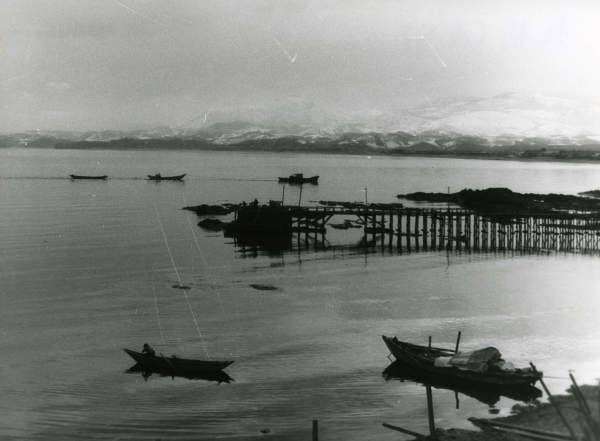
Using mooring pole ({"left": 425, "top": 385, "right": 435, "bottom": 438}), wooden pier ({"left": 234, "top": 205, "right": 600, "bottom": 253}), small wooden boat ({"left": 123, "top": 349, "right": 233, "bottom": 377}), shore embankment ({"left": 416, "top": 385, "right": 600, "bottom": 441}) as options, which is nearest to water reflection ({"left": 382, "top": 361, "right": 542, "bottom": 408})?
mooring pole ({"left": 425, "top": 385, "right": 435, "bottom": 438})

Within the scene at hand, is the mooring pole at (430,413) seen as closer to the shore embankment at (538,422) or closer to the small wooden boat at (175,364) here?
the shore embankment at (538,422)

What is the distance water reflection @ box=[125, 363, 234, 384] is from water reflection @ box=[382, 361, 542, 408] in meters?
6.85

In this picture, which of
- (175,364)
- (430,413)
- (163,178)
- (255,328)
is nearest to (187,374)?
(175,364)

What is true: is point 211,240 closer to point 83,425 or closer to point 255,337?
point 255,337

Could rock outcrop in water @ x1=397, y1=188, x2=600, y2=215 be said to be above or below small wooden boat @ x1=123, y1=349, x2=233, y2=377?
above

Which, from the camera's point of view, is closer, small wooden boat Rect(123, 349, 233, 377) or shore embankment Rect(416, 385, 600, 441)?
shore embankment Rect(416, 385, 600, 441)

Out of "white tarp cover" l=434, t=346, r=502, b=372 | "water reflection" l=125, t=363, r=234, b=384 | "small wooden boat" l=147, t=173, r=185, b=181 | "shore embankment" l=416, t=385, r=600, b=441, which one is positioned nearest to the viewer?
"shore embankment" l=416, t=385, r=600, b=441

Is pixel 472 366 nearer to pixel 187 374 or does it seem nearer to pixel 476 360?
pixel 476 360

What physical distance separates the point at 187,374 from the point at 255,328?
7.51 meters

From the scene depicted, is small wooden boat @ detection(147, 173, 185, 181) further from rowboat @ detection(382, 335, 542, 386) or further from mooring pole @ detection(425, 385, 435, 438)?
mooring pole @ detection(425, 385, 435, 438)

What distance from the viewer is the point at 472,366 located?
2803 cm

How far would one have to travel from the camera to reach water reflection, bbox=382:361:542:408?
27.3 m

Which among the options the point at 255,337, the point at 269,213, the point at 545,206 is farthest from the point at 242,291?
the point at 545,206

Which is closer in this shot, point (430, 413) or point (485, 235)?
point (430, 413)
